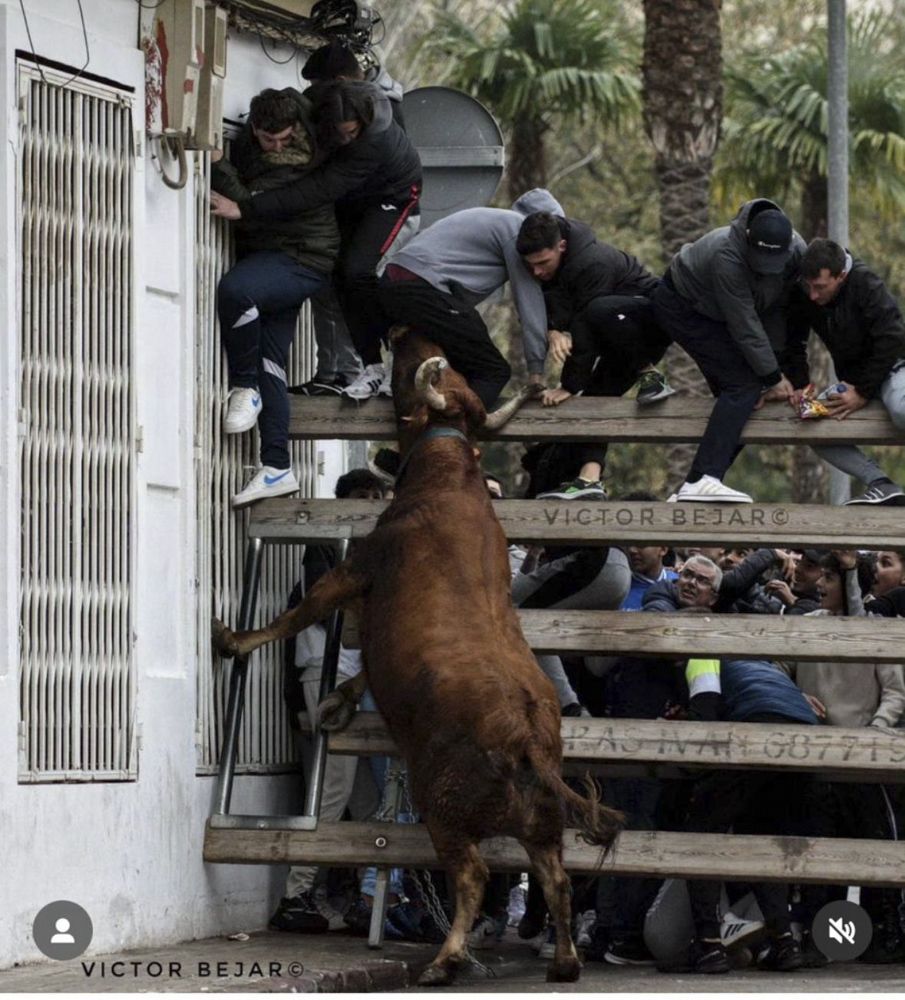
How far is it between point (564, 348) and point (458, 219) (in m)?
0.87

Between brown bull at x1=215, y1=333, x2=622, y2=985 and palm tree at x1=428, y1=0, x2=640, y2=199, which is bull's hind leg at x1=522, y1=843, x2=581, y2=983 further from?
palm tree at x1=428, y1=0, x2=640, y2=199

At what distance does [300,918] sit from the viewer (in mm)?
11125

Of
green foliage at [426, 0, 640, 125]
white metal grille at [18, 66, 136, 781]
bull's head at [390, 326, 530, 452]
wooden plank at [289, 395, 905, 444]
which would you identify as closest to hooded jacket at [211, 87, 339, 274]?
bull's head at [390, 326, 530, 452]

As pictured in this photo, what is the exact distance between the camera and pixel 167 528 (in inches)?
420

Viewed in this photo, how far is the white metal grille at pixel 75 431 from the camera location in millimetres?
9703

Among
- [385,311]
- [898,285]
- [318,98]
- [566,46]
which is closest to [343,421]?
[385,311]

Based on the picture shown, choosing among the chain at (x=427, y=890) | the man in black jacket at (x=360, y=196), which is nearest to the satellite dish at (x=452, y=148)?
the man in black jacket at (x=360, y=196)

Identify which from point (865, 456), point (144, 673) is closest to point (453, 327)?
point (865, 456)

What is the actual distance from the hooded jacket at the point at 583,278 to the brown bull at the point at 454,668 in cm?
79

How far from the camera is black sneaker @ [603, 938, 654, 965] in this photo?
34.3 ft

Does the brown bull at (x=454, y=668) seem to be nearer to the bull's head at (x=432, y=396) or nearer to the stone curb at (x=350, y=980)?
the bull's head at (x=432, y=396)

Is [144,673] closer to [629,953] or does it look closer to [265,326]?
[265,326]

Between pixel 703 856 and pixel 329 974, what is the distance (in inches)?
76.3

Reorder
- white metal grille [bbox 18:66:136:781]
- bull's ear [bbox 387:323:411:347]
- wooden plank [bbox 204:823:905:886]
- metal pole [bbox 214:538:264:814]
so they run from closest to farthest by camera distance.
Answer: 1. white metal grille [bbox 18:66:136:781]
2. wooden plank [bbox 204:823:905:886]
3. metal pole [bbox 214:538:264:814]
4. bull's ear [bbox 387:323:411:347]
